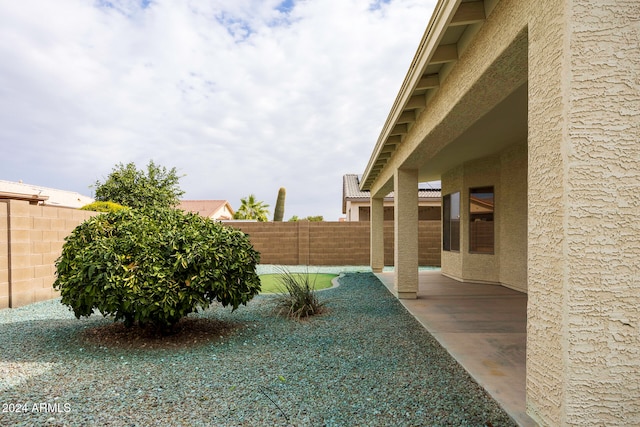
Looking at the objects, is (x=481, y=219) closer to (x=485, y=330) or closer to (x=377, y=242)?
(x=377, y=242)

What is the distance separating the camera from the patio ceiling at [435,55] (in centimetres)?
350

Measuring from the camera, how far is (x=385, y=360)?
445 centimetres

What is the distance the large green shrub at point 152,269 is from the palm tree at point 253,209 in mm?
33629

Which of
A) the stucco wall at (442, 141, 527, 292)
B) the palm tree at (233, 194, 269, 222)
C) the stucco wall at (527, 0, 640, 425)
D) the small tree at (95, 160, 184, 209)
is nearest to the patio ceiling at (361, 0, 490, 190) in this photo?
the stucco wall at (527, 0, 640, 425)

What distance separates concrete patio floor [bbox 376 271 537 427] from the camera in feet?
11.8

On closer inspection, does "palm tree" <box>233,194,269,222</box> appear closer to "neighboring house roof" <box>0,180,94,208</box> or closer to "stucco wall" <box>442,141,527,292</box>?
"neighboring house roof" <box>0,180,94,208</box>

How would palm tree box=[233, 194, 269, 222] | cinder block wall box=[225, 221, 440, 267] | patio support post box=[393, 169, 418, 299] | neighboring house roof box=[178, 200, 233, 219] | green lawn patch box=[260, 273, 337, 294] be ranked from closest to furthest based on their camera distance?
patio support post box=[393, 169, 418, 299] < green lawn patch box=[260, 273, 337, 294] < cinder block wall box=[225, 221, 440, 267] < neighboring house roof box=[178, 200, 233, 219] < palm tree box=[233, 194, 269, 222]

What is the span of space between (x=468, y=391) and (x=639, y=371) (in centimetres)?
160

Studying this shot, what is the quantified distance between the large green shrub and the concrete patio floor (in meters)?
2.97

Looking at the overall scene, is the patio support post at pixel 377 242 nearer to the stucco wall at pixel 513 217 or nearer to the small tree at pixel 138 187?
the stucco wall at pixel 513 217

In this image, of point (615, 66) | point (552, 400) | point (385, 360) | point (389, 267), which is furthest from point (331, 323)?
point (389, 267)

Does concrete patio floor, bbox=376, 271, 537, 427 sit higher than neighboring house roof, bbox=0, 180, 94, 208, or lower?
lower

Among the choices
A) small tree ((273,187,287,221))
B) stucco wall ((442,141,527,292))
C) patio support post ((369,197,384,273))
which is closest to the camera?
stucco wall ((442,141,527,292))

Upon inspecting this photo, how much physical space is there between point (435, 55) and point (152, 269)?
13.7 feet
